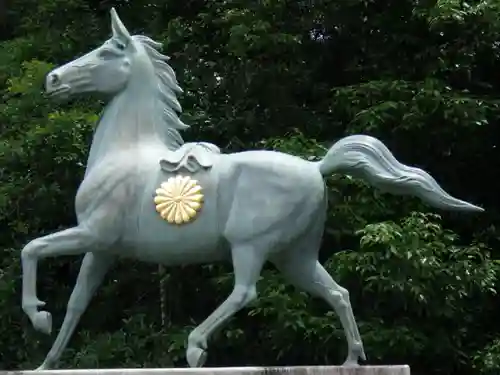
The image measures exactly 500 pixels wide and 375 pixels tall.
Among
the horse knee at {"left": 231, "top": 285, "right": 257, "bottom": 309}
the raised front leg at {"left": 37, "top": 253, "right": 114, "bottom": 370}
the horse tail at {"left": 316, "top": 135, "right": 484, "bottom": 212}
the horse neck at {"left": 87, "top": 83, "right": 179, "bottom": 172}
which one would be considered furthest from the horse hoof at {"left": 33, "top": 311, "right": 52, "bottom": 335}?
the horse tail at {"left": 316, "top": 135, "right": 484, "bottom": 212}

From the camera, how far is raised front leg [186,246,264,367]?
18.3ft

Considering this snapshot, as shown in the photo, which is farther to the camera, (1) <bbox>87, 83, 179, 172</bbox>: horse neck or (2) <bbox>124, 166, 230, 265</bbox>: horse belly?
(1) <bbox>87, 83, 179, 172</bbox>: horse neck

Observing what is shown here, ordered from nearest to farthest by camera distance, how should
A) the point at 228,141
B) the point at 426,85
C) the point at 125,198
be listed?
1. the point at 125,198
2. the point at 426,85
3. the point at 228,141

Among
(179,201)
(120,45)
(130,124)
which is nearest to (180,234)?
(179,201)

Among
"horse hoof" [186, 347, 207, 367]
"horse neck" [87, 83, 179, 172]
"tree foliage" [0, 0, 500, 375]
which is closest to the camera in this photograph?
"horse hoof" [186, 347, 207, 367]

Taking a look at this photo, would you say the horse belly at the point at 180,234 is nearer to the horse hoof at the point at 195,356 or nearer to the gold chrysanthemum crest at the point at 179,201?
the gold chrysanthemum crest at the point at 179,201

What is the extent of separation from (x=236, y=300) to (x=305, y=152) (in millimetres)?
2765

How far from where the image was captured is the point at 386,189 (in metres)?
5.81

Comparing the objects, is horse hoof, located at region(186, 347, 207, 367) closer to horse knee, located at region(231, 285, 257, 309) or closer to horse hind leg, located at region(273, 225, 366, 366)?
horse knee, located at region(231, 285, 257, 309)

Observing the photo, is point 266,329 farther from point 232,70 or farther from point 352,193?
point 232,70

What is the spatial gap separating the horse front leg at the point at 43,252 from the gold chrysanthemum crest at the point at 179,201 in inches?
15.8

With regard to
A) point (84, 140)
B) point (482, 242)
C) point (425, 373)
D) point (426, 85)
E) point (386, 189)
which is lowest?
point (425, 373)

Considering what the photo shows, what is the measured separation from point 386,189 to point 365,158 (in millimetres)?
205

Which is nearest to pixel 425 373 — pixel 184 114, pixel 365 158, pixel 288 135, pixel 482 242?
pixel 482 242
